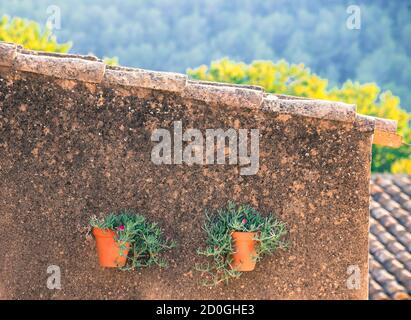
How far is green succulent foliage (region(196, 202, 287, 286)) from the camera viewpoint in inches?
177

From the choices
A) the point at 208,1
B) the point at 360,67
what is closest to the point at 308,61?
the point at 360,67

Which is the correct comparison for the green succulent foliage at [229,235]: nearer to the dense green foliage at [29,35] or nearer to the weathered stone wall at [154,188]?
the weathered stone wall at [154,188]

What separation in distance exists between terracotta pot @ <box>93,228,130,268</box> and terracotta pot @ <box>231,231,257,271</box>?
2.07 ft

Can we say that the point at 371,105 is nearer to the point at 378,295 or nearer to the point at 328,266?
the point at 378,295

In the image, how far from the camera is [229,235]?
449cm

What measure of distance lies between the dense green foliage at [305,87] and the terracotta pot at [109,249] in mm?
24554

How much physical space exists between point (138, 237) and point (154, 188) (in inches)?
12.1

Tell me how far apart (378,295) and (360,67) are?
45.9m

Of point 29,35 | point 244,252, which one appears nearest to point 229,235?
point 244,252

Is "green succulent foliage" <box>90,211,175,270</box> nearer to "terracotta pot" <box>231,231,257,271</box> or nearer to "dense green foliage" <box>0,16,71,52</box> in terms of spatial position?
"terracotta pot" <box>231,231,257,271</box>

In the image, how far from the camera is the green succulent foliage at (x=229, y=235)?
4.50m

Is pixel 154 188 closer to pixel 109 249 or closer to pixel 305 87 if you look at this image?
pixel 109 249

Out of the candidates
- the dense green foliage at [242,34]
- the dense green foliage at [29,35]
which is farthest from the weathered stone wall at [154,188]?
the dense green foliage at [242,34]

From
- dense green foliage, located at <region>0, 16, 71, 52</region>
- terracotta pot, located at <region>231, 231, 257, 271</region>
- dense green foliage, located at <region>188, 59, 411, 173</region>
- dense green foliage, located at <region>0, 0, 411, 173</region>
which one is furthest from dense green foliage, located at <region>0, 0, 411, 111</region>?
terracotta pot, located at <region>231, 231, 257, 271</region>
